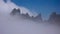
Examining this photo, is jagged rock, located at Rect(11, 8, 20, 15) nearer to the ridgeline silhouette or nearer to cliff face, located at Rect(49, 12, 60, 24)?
the ridgeline silhouette

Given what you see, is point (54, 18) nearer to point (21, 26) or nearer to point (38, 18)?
point (38, 18)

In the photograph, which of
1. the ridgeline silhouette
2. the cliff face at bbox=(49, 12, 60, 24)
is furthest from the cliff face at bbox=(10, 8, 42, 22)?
the cliff face at bbox=(49, 12, 60, 24)

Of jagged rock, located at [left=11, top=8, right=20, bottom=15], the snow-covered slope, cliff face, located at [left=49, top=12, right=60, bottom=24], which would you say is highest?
jagged rock, located at [left=11, top=8, right=20, bottom=15]

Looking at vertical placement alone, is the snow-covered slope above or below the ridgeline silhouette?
below

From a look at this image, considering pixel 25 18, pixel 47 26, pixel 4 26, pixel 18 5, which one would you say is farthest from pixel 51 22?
pixel 4 26

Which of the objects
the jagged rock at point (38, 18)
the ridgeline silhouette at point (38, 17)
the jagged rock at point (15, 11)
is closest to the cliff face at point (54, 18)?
the ridgeline silhouette at point (38, 17)

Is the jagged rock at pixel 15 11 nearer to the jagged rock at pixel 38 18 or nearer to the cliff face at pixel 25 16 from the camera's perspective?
the cliff face at pixel 25 16

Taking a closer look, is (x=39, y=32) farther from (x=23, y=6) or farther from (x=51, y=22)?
(x=23, y=6)

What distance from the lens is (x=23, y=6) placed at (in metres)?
1.03

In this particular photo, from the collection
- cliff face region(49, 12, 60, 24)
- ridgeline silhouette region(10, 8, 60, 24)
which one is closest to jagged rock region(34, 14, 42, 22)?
ridgeline silhouette region(10, 8, 60, 24)

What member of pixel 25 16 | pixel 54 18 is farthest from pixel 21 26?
pixel 54 18

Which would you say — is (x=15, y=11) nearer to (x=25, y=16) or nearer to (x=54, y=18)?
Result: (x=25, y=16)

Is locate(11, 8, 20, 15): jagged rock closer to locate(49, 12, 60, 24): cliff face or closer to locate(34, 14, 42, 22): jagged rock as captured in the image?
locate(34, 14, 42, 22): jagged rock

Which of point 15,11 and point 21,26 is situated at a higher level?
point 15,11
